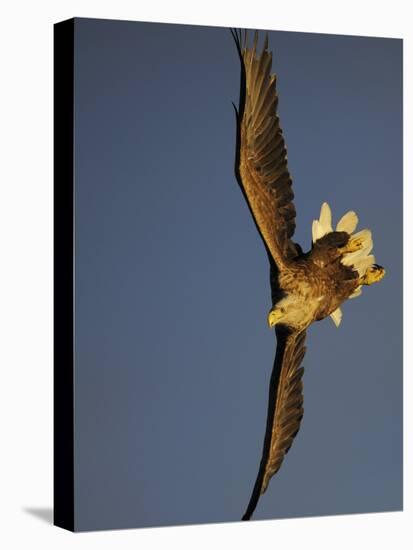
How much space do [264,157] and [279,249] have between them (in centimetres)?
45

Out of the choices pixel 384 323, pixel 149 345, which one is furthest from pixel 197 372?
pixel 384 323

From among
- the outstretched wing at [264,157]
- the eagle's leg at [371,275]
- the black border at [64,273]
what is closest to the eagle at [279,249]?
the outstretched wing at [264,157]

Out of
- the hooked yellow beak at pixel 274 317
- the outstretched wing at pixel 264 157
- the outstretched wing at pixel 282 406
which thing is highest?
the outstretched wing at pixel 264 157

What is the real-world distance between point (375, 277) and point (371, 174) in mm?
511

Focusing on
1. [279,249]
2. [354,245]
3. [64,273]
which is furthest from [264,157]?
[64,273]

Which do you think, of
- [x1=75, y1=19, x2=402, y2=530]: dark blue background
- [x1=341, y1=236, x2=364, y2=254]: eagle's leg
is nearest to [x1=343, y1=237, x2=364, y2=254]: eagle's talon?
[x1=341, y1=236, x2=364, y2=254]: eagle's leg

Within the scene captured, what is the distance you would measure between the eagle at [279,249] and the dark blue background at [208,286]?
0.16 ft

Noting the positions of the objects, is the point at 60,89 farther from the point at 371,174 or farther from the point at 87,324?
the point at 371,174

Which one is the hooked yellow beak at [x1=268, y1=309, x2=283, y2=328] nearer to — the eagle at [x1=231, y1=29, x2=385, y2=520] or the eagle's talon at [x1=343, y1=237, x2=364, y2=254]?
the eagle at [x1=231, y1=29, x2=385, y2=520]

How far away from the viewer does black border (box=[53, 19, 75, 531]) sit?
28.1 feet

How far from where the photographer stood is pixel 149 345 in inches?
343

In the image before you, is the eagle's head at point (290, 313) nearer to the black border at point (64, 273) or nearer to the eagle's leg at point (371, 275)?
the eagle's leg at point (371, 275)

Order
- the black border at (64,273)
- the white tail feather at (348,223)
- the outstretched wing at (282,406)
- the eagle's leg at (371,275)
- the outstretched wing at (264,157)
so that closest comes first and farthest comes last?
the black border at (64,273) < the outstretched wing at (264,157) < the outstretched wing at (282,406) < the white tail feather at (348,223) < the eagle's leg at (371,275)

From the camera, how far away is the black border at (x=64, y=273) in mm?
8578
